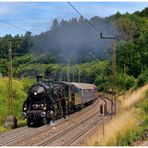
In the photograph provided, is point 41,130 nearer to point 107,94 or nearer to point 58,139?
point 58,139

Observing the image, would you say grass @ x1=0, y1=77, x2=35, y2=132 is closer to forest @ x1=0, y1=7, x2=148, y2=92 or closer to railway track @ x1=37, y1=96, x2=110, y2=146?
railway track @ x1=37, y1=96, x2=110, y2=146

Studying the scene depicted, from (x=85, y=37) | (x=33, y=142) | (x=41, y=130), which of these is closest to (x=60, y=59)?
(x=85, y=37)

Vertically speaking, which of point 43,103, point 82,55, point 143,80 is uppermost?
point 82,55

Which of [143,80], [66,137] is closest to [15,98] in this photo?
[66,137]

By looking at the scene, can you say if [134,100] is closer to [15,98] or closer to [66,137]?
[15,98]

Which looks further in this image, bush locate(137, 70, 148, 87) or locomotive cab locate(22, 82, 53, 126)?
bush locate(137, 70, 148, 87)

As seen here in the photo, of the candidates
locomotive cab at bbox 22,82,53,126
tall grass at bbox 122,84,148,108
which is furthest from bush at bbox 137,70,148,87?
locomotive cab at bbox 22,82,53,126

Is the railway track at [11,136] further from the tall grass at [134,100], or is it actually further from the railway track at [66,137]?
the tall grass at [134,100]

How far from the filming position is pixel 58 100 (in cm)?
3800

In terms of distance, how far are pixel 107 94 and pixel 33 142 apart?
225ft

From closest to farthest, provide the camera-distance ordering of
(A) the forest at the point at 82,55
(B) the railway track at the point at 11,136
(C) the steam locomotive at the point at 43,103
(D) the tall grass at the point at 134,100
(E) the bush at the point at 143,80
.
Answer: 1. (B) the railway track at the point at 11,136
2. (C) the steam locomotive at the point at 43,103
3. (D) the tall grass at the point at 134,100
4. (E) the bush at the point at 143,80
5. (A) the forest at the point at 82,55

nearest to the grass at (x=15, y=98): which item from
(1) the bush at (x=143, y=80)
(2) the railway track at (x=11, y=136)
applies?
(2) the railway track at (x=11, y=136)

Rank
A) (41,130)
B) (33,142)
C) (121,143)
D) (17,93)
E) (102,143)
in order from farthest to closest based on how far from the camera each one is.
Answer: (17,93) → (41,130) → (33,142) → (102,143) → (121,143)

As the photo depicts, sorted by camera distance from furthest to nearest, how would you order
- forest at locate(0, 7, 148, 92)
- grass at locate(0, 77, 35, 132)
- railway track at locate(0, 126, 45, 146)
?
forest at locate(0, 7, 148, 92), grass at locate(0, 77, 35, 132), railway track at locate(0, 126, 45, 146)
